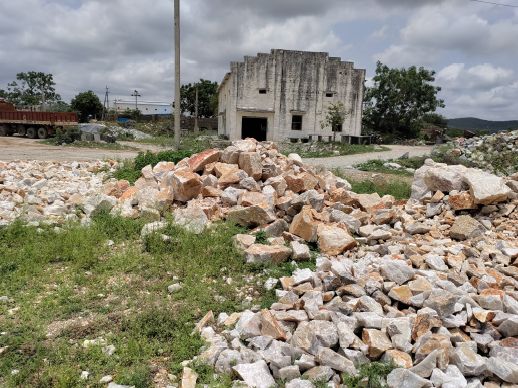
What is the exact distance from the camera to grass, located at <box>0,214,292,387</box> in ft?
10.9

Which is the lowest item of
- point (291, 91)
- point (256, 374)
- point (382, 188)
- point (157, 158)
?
point (256, 374)

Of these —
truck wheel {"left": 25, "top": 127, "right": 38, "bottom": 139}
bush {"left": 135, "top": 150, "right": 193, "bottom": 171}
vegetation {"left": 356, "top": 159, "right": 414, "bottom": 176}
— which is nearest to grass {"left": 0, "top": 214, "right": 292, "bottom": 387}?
bush {"left": 135, "top": 150, "right": 193, "bottom": 171}

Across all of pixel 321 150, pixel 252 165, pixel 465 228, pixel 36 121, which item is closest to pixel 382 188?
pixel 252 165

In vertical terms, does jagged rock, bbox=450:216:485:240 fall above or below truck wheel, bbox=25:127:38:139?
below

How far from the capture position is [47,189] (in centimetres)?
827

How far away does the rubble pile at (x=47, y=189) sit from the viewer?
6.75 metres

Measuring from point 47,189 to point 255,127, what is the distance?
1970cm

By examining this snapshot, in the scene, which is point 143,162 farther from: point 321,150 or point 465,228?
point 321,150

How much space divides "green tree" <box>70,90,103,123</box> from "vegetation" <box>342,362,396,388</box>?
45361 mm

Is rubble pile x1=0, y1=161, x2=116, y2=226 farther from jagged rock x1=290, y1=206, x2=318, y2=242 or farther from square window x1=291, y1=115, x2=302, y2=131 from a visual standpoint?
square window x1=291, y1=115, x2=302, y2=131

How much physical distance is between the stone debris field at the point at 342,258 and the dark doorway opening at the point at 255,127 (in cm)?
1786

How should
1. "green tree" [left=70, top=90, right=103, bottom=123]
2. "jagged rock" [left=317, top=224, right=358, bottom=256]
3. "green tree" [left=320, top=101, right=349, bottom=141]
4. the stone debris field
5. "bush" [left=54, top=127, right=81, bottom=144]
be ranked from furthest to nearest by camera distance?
1. "green tree" [left=70, top=90, right=103, bottom=123]
2. "green tree" [left=320, top=101, right=349, bottom=141]
3. "bush" [left=54, top=127, right=81, bottom=144]
4. "jagged rock" [left=317, top=224, right=358, bottom=256]
5. the stone debris field

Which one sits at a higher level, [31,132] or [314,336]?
[31,132]

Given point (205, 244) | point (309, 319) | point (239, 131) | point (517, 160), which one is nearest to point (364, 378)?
point (309, 319)
